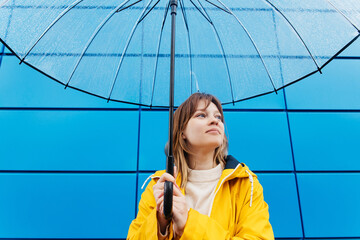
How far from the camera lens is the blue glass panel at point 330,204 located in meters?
1.59

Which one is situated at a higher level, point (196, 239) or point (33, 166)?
point (33, 166)

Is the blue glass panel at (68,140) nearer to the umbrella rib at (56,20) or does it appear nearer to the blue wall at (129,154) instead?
the blue wall at (129,154)

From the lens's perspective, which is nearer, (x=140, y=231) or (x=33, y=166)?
(x=140, y=231)

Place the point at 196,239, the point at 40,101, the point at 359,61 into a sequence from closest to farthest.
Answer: the point at 196,239
the point at 40,101
the point at 359,61

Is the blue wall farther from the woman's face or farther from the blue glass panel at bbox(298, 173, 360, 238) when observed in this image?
the woman's face

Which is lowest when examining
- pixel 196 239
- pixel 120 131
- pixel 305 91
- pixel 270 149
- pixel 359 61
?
pixel 196 239

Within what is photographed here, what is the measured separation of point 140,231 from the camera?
30.6 inches

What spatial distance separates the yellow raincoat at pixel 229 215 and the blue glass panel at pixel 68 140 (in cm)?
81

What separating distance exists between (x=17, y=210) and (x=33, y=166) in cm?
29

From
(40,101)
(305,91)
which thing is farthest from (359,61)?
(40,101)

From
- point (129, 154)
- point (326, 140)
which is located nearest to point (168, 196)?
point (129, 154)

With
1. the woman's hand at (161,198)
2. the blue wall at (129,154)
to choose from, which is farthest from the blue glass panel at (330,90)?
the woman's hand at (161,198)

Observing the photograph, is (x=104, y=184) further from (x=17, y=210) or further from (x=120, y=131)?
(x=17, y=210)

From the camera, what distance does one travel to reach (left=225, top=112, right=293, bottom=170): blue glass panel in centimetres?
172
